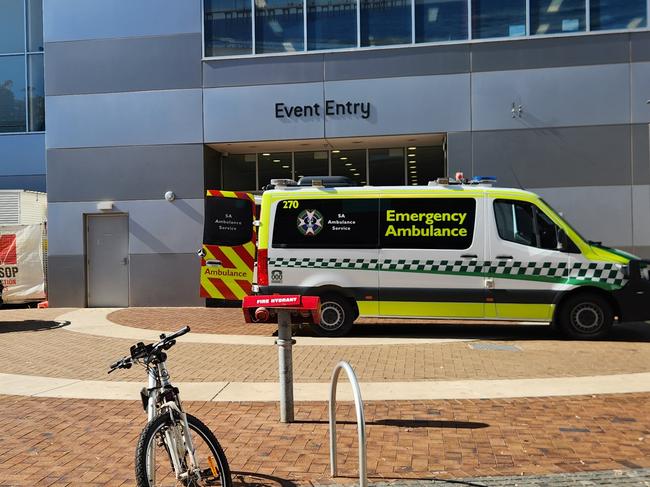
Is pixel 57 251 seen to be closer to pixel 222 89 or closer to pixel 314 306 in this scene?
pixel 222 89

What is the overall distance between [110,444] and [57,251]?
12.4 m

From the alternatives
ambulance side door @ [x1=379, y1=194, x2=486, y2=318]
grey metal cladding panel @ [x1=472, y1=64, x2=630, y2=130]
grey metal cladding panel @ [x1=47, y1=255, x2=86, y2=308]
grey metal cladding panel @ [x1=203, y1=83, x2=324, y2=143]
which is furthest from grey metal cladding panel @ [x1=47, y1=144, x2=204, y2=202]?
grey metal cladding panel @ [x1=472, y1=64, x2=630, y2=130]

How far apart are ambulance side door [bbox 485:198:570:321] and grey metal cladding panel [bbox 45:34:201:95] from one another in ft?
29.4

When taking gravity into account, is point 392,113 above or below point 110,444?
above

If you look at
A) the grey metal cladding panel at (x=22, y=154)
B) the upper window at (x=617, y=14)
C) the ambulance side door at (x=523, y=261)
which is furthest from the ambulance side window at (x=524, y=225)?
the grey metal cladding panel at (x=22, y=154)

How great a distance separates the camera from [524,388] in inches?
297

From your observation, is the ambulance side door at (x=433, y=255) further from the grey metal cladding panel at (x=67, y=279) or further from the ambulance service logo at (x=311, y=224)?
the grey metal cladding panel at (x=67, y=279)

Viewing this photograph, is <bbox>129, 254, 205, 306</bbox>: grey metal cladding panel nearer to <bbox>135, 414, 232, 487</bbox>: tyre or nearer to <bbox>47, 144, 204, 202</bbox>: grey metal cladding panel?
<bbox>47, 144, 204, 202</bbox>: grey metal cladding panel

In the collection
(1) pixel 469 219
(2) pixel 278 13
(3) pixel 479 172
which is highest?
(2) pixel 278 13

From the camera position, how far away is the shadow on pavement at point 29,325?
517 inches

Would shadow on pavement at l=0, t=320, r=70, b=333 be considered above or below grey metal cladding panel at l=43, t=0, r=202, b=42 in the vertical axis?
below

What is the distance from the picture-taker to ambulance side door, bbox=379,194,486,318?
36.5ft

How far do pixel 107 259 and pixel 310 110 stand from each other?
21.1ft

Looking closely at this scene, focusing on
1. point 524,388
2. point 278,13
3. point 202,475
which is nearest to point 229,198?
point 278,13
